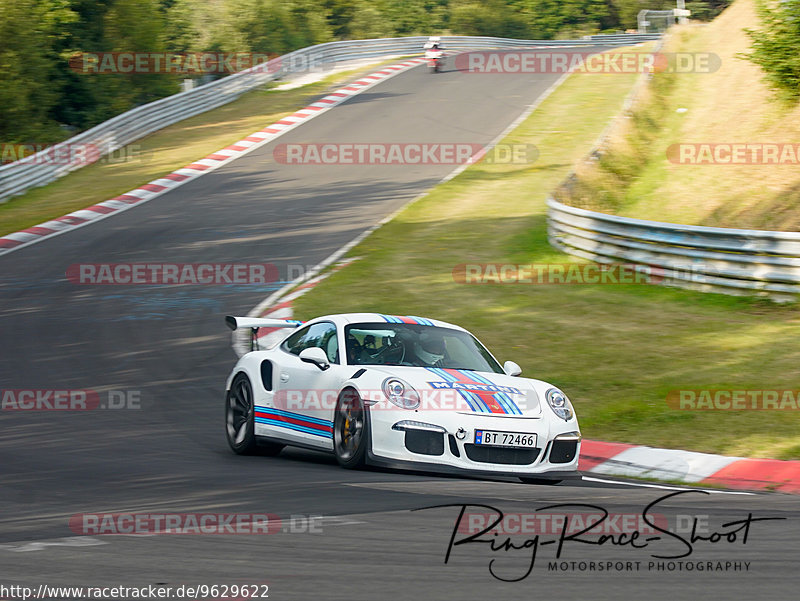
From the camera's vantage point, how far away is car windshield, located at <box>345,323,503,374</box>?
8.52 meters

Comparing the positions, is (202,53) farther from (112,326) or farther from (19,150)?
(112,326)

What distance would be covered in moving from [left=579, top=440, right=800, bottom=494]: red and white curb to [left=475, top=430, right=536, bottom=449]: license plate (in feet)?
3.89

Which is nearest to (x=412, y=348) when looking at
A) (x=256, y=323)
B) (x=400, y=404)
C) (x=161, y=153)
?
(x=400, y=404)

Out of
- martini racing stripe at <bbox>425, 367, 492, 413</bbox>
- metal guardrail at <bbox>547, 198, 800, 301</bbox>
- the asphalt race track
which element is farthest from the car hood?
metal guardrail at <bbox>547, 198, 800, 301</bbox>

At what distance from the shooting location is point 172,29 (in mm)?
48719

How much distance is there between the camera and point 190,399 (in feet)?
36.2

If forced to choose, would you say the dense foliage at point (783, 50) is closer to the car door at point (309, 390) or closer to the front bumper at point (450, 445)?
the car door at point (309, 390)

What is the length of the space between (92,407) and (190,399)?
97 cm

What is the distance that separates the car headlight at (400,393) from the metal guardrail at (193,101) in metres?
18.3

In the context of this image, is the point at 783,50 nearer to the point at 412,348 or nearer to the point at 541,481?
the point at 412,348

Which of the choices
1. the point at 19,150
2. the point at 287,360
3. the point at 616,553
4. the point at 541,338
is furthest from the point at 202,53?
the point at 616,553

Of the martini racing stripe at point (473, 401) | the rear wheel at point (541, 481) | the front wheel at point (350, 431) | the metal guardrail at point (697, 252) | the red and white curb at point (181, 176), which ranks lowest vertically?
the red and white curb at point (181, 176)

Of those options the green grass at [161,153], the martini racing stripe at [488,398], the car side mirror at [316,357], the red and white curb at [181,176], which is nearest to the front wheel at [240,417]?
the car side mirror at [316,357]

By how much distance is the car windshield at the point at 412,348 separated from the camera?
8523 millimetres
